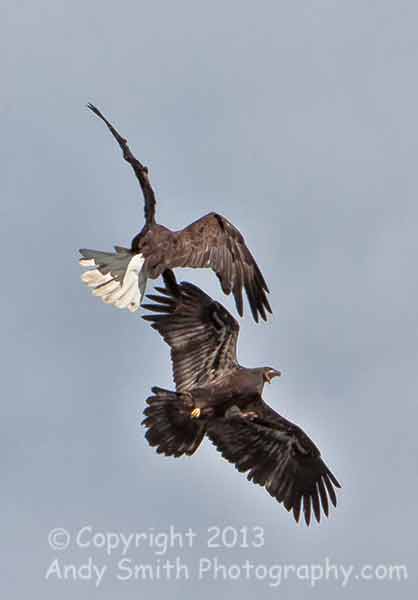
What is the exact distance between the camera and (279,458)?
87.6ft

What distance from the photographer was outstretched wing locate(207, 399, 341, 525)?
2647 centimetres

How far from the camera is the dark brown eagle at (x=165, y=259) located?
23453 mm

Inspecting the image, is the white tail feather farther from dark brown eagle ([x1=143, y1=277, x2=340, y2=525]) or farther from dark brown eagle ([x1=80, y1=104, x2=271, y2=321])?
dark brown eagle ([x1=143, y1=277, x2=340, y2=525])

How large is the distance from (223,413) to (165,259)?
250 centimetres

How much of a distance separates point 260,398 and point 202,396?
1.05 meters

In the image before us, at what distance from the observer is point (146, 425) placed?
2536 cm

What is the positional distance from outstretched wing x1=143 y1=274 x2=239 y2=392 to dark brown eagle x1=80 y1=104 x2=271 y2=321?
4.09 ft

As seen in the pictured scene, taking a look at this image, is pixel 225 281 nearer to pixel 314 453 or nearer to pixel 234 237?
pixel 234 237

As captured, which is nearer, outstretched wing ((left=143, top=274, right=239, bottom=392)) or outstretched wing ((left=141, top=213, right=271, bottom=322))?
outstretched wing ((left=141, top=213, right=271, bottom=322))

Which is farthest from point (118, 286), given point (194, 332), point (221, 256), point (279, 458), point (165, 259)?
point (279, 458)

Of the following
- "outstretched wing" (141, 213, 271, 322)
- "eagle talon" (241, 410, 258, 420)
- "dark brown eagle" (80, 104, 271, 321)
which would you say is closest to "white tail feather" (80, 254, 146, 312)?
Answer: "dark brown eagle" (80, 104, 271, 321)

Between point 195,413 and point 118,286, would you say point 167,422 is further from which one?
point 118,286

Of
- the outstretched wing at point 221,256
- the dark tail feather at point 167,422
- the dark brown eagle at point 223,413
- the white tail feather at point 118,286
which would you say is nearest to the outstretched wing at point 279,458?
the dark brown eagle at point 223,413

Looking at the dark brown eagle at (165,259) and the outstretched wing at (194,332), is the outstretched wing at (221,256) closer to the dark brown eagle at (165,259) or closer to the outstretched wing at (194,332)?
the dark brown eagle at (165,259)
